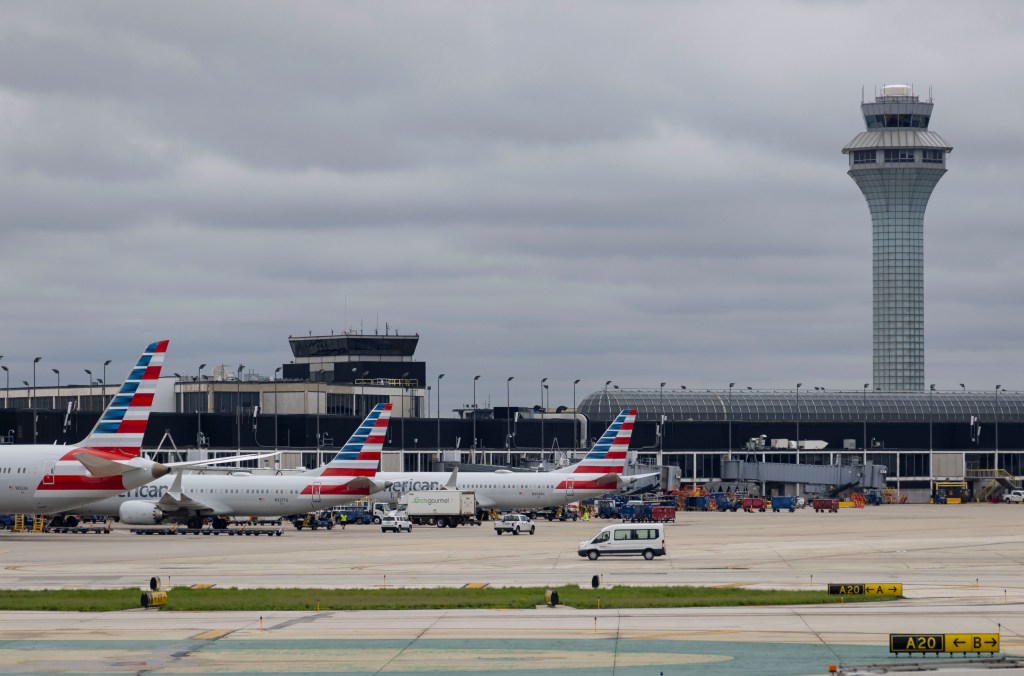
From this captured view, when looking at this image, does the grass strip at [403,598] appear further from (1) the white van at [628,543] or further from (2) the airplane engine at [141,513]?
(2) the airplane engine at [141,513]

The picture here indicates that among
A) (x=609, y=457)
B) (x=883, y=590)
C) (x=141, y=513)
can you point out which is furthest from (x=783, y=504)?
(x=883, y=590)

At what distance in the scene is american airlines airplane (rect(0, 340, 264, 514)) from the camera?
8325 cm

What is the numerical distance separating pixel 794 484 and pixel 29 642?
542ft

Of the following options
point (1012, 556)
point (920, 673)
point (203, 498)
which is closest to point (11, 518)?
point (203, 498)

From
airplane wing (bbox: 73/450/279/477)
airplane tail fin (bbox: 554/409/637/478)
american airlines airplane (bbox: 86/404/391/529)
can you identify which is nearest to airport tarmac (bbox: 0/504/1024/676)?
airplane wing (bbox: 73/450/279/477)

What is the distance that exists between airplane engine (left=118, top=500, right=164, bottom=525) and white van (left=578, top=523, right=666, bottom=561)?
1526 inches

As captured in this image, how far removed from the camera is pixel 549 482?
4697 inches

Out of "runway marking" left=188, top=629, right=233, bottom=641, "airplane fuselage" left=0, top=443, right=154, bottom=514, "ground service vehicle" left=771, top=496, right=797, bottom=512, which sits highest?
"airplane fuselage" left=0, top=443, right=154, bottom=514

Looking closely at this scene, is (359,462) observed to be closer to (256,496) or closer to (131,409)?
(256,496)

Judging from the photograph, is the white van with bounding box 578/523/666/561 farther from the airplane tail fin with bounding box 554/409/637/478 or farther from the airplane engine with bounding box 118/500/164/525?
the airplane tail fin with bounding box 554/409/637/478

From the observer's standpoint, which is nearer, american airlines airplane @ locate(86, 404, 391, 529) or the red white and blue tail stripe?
american airlines airplane @ locate(86, 404, 391, 529)

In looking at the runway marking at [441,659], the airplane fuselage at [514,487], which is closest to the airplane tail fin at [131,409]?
the airplane fuselage at [514,487]

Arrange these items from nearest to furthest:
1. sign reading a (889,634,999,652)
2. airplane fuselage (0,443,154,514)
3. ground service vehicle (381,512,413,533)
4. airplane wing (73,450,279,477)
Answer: sign reading a (889,634,999,652), airplane wing (73,450,279,477), airplane fuselage (0,443,154,514), ground service vehicle (381,512,413,533)

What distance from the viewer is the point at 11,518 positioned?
374 feet
